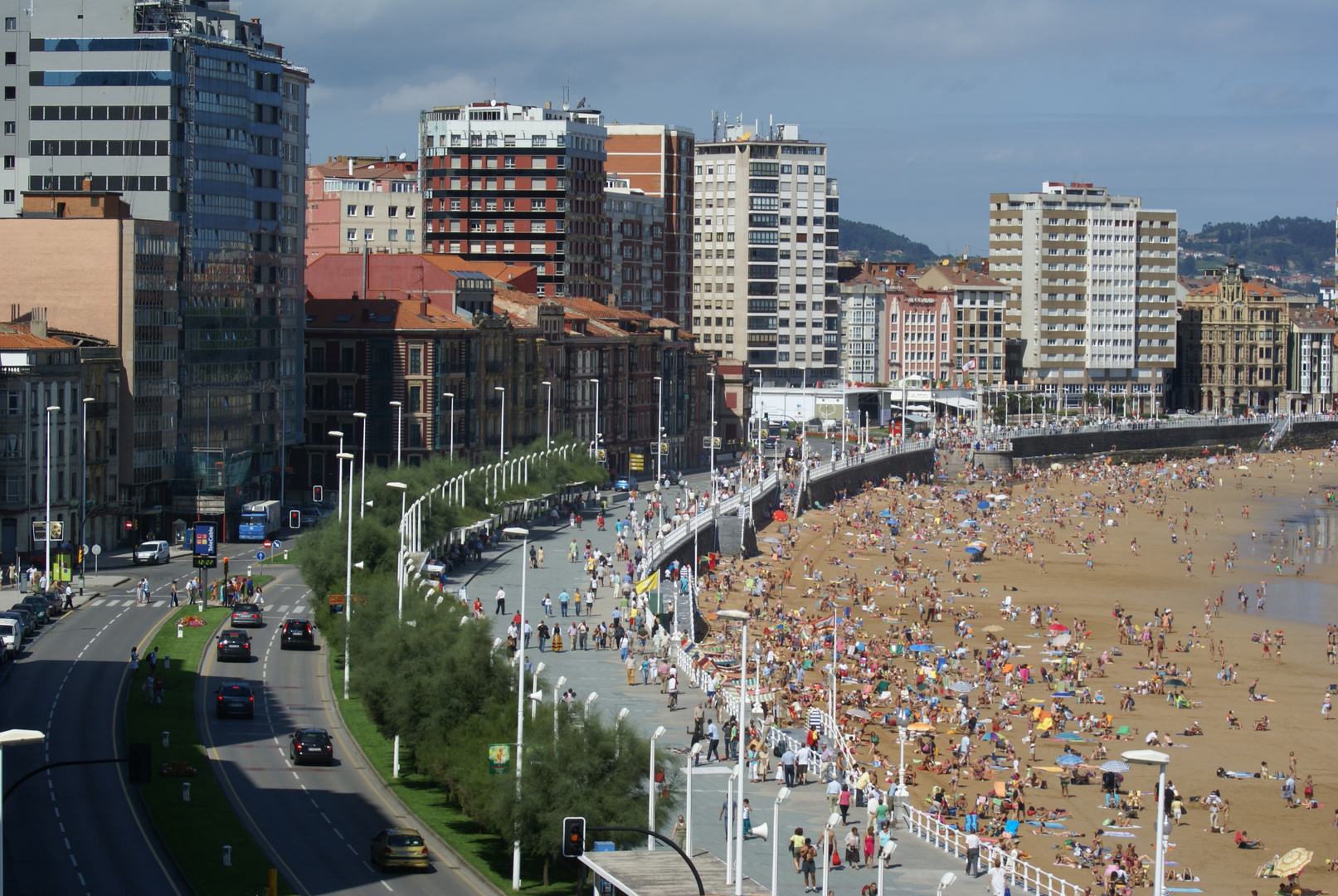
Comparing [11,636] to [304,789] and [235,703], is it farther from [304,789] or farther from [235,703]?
[304,789]

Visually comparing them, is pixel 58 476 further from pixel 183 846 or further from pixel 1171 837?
pixel 1171 837

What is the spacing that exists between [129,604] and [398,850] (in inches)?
1265

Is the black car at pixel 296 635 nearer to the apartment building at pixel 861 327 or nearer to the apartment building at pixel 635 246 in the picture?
the apartment building at pixel 635 246

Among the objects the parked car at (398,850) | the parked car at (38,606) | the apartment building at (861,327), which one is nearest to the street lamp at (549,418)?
the parked car at (38,606)

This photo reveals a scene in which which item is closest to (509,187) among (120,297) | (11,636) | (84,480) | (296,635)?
(120,297)

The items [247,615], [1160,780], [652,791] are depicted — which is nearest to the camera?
[1160,780]

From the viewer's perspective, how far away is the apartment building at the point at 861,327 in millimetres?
195125

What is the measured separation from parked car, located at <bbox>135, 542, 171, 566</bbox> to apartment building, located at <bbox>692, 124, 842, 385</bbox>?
4159 inches

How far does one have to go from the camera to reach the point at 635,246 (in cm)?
15912

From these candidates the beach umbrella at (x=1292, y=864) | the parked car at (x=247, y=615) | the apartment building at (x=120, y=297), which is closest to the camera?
the beach umbrella at (x=1292, y=864)

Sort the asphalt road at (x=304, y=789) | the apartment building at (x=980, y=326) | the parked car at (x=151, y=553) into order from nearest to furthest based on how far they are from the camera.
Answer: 1. the asphalt road at (x=304, y=789)
2. the parked car at (x=151, y=553)
3. the apartment building at (x=980, y=326)

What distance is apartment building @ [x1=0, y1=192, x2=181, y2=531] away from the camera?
3196 inches

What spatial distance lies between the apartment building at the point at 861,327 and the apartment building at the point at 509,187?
5818 cm

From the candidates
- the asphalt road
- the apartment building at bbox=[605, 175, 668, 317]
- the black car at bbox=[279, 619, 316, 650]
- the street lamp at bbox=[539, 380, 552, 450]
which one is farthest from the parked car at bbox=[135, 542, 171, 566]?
the apartment building at bbox=[605, 175, 668, 317]
